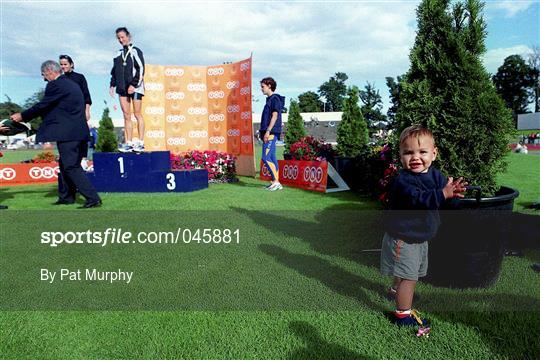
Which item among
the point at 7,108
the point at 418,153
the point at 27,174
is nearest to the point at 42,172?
the point at 27,174

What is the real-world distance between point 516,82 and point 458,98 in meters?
89.6

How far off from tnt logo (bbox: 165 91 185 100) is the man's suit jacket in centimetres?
779

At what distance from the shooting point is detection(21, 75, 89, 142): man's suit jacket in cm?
655

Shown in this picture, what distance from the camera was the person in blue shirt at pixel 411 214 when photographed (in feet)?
8.65

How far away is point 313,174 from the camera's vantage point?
970 centimetres

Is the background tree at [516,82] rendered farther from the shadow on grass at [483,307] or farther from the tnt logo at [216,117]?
the shadow on grass at [483,307]

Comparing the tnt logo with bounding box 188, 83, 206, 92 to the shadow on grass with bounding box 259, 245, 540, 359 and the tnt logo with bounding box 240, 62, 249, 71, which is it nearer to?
the tnt logo with bounding box 240, 62, 249, 71

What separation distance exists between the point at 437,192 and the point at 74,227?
4825 millimetres

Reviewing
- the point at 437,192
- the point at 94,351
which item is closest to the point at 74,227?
the point at 94,351

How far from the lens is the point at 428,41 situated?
3.82 meters

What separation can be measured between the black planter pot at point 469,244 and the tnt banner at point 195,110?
35.5 feet

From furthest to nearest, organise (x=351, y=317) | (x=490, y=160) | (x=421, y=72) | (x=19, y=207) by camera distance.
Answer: (x=19, y=207), (x=421, y=72), (x=490, y=160), (x=351, y=317)

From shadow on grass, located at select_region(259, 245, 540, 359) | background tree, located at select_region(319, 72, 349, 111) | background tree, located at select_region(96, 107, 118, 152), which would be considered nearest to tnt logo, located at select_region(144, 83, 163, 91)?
background tree, located at select_region(96, 107, 118, 152)

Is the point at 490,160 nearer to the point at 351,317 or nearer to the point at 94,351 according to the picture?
the point at 351,317
